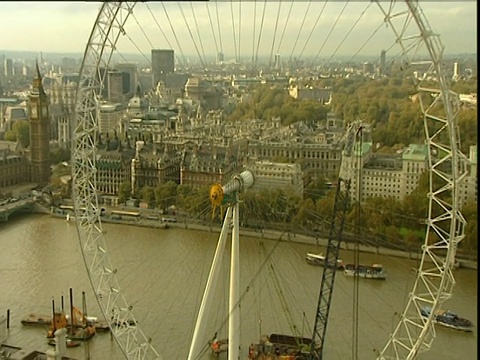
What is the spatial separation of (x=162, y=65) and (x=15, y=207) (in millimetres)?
8350

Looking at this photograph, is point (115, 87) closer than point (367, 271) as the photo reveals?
No

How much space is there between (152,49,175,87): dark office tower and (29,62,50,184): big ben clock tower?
4195 millimetres

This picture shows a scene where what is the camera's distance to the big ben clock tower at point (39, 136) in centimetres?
1033

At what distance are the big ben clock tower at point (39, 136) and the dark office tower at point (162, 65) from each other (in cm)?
420

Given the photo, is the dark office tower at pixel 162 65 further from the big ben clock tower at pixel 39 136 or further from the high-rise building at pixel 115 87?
the big ben clock tower at pixel 39 136

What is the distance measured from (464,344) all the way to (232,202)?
6.31 ft

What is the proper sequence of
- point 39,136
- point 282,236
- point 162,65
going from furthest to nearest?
point 162,65, point 39,136, point 282,236

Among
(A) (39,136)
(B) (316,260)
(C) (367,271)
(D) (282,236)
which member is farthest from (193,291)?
(A) (39,136)

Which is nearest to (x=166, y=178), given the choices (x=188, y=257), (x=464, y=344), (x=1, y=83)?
(x=188, y=257)

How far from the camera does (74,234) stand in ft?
23.7

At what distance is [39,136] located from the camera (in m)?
10.6

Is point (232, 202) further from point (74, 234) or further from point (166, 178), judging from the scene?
point (166, 178)

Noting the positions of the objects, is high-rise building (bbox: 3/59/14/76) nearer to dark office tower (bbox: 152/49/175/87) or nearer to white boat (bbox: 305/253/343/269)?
dark office tower (bbox: 152/49/175/87)

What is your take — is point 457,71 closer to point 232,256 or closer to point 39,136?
point 232,256
